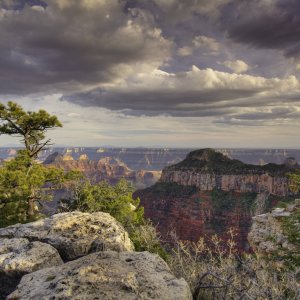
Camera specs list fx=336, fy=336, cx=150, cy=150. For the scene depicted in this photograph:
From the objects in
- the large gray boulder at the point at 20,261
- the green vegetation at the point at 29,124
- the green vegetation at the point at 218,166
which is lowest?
the green vegetation at the point at 218,166

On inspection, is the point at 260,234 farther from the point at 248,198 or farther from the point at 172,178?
the point at 172,178

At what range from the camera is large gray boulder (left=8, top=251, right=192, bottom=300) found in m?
7.42

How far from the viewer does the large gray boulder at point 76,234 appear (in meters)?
12.6

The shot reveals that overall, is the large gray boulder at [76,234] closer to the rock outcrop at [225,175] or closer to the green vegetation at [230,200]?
the green vegetation at [230,200]

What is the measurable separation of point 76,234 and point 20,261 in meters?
3.09

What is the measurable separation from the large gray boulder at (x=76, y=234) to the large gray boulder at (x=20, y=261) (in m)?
1.22

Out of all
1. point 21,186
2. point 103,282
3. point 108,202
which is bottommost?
point 108,202

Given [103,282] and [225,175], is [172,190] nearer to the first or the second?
[225,175]

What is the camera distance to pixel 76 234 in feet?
44.0

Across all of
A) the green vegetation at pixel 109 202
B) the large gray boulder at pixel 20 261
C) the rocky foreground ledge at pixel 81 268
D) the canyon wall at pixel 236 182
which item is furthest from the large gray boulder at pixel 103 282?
the canyon wall at pixel 236 182

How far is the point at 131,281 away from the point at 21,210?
23.7 meters

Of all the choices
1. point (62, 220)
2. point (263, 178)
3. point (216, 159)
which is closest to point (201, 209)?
point (263, 178)

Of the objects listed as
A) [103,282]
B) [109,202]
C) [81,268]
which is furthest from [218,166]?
[103,282]

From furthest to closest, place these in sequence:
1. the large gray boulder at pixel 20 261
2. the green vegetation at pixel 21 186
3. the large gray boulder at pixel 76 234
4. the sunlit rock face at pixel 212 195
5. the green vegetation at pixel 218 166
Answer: the green vegetation at pixel 218 166
the sunlit rock face at pixel 212 195
the green vegetation at pixel 21 186
the large gray boulder at pixel 76 234
the large gray boulder at pixel 20 261
